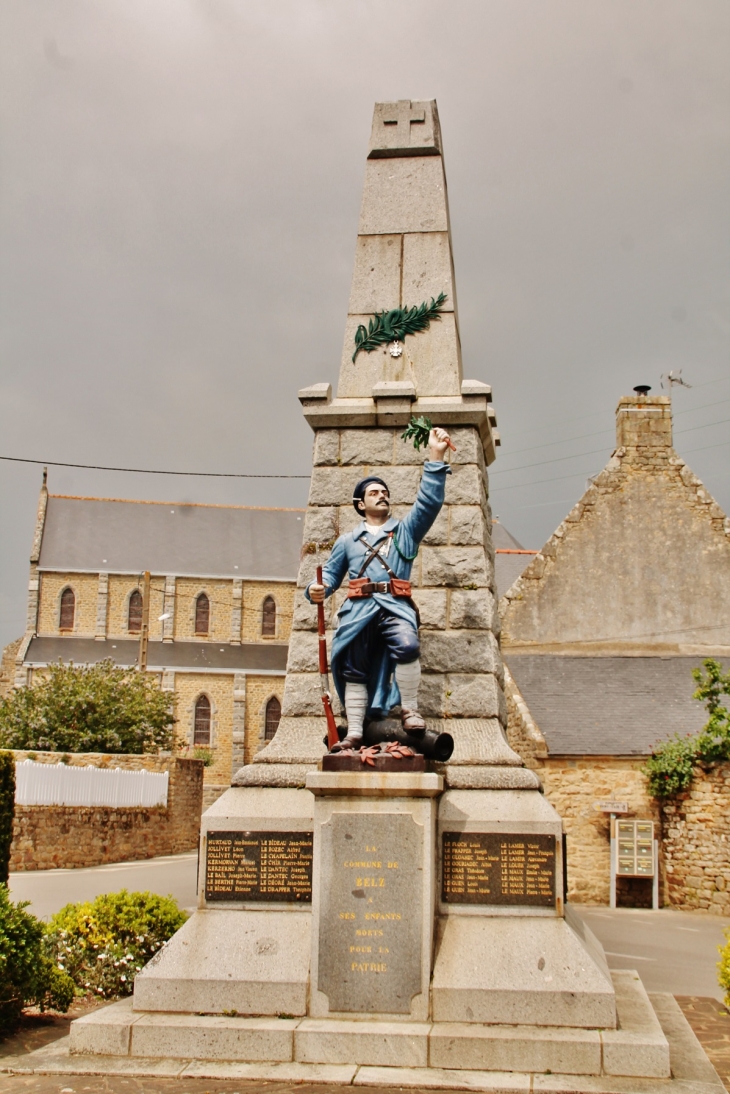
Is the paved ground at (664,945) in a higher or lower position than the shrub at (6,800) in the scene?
lower

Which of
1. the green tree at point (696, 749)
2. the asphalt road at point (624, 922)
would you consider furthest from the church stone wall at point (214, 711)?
the green tree at point (696, 749)

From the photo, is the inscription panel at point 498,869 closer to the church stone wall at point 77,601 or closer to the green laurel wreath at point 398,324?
the green laurel wreath at point 398,324

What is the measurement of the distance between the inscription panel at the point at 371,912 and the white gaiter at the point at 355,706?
60cm

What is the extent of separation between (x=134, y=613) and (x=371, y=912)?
149 ft

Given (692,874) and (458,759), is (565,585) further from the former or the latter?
(458,759)

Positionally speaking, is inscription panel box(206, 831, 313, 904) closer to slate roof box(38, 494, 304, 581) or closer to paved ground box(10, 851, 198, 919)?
paved ground box(10, 851, 198, 919)

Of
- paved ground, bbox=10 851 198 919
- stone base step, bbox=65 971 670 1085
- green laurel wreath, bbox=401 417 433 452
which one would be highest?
green laurel wreath, bbox=401 417 433 452

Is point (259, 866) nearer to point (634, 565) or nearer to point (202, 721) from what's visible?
point (634, 565)

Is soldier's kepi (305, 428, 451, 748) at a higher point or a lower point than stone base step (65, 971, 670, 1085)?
higher

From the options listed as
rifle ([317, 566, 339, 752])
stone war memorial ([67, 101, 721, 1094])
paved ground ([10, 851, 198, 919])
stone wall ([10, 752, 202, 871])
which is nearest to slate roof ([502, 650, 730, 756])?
paved ground ([10, 851, 198, 919])

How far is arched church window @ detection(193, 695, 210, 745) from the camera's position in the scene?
46.9 metres

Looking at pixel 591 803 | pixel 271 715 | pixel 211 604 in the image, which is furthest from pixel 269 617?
pixel 591 803

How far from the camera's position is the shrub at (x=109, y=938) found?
24.3 ft

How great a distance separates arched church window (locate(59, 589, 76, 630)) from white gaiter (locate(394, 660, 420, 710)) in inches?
1768
